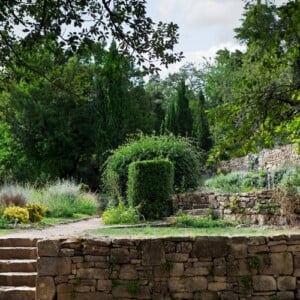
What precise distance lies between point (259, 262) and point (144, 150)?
855 cm

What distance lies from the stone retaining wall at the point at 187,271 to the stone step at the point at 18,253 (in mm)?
1449

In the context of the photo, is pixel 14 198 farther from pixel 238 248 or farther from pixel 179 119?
pixel 179 119

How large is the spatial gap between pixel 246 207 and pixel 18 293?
5798 millimetres

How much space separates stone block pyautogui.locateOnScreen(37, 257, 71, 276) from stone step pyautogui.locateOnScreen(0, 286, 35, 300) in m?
0.60

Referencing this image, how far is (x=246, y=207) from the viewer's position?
11.6 metres

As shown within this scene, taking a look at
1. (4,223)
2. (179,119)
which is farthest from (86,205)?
(179,119)

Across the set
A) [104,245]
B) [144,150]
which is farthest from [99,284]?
[144,150]

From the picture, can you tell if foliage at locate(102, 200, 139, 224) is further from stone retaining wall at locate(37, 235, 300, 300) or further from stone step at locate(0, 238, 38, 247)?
stone retaining wall at locate(37, 235, 300, 300)

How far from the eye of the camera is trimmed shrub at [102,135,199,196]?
49.3 feet

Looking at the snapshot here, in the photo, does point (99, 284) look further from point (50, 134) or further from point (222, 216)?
point (50, 134)

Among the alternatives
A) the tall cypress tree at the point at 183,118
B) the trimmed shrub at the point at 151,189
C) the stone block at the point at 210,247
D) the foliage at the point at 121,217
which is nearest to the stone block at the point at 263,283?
the stone block at the point at 210,247

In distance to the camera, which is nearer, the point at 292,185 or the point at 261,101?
the point at 261,101

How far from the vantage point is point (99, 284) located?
6.83 meters

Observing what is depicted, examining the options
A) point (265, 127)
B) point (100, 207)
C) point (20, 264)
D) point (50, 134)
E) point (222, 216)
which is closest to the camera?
point (265, 127)
